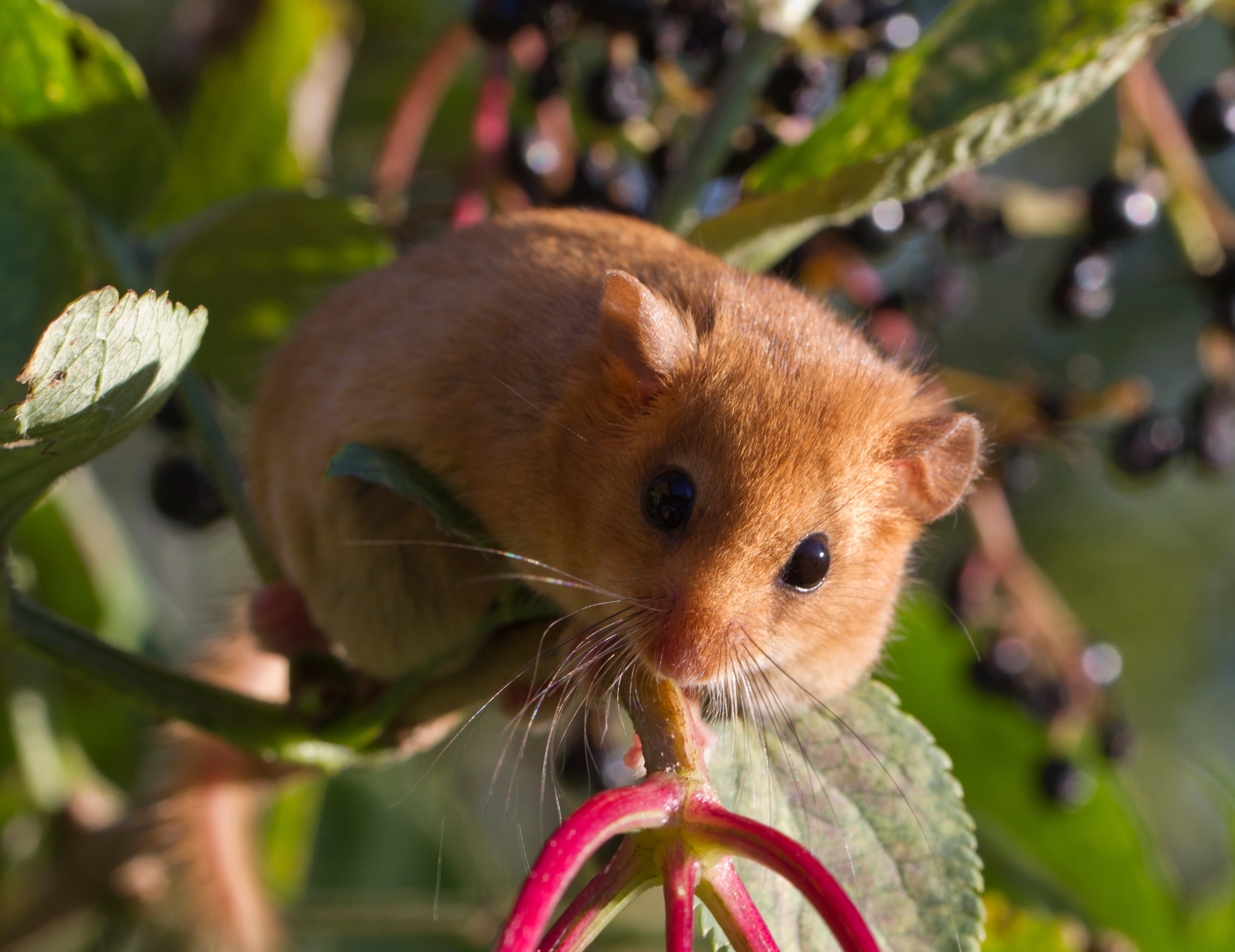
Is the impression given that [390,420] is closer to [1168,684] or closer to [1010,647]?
[1010,647]

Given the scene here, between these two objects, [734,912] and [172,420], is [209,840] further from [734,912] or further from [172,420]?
[734,912]

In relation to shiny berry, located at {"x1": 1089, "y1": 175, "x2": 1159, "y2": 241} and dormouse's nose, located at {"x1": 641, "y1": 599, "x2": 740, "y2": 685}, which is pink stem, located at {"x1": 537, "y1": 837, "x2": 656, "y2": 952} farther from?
shiny berry, located at {"x1": 1089, "y1": 175, "x2": 1159, "y2": 241}

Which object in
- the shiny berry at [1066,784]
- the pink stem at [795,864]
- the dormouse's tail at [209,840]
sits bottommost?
the dormouse's tail at [209,840]

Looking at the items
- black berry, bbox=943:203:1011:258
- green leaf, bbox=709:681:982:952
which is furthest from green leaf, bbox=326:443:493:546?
black berry, bbox=943:203:1011:258

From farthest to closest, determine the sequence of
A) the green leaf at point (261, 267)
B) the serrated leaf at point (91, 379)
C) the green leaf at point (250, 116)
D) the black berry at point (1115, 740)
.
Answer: the black berry at point (1115, 740) < the green leaf at point (250, 116) < the green leaf at point (261, 267) < the serrated leaf at point (91, 379)

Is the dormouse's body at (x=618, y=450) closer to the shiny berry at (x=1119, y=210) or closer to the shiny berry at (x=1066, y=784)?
the shiny berry at (x=1119, y=210)

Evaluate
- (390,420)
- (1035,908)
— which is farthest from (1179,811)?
(390,420)

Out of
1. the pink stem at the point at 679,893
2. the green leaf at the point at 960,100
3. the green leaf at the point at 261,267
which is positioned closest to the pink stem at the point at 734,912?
the pink stem at the point at 679,893

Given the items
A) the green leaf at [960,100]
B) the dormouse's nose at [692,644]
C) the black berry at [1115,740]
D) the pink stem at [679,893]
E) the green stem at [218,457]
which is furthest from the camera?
the black berry at [1115,740]
